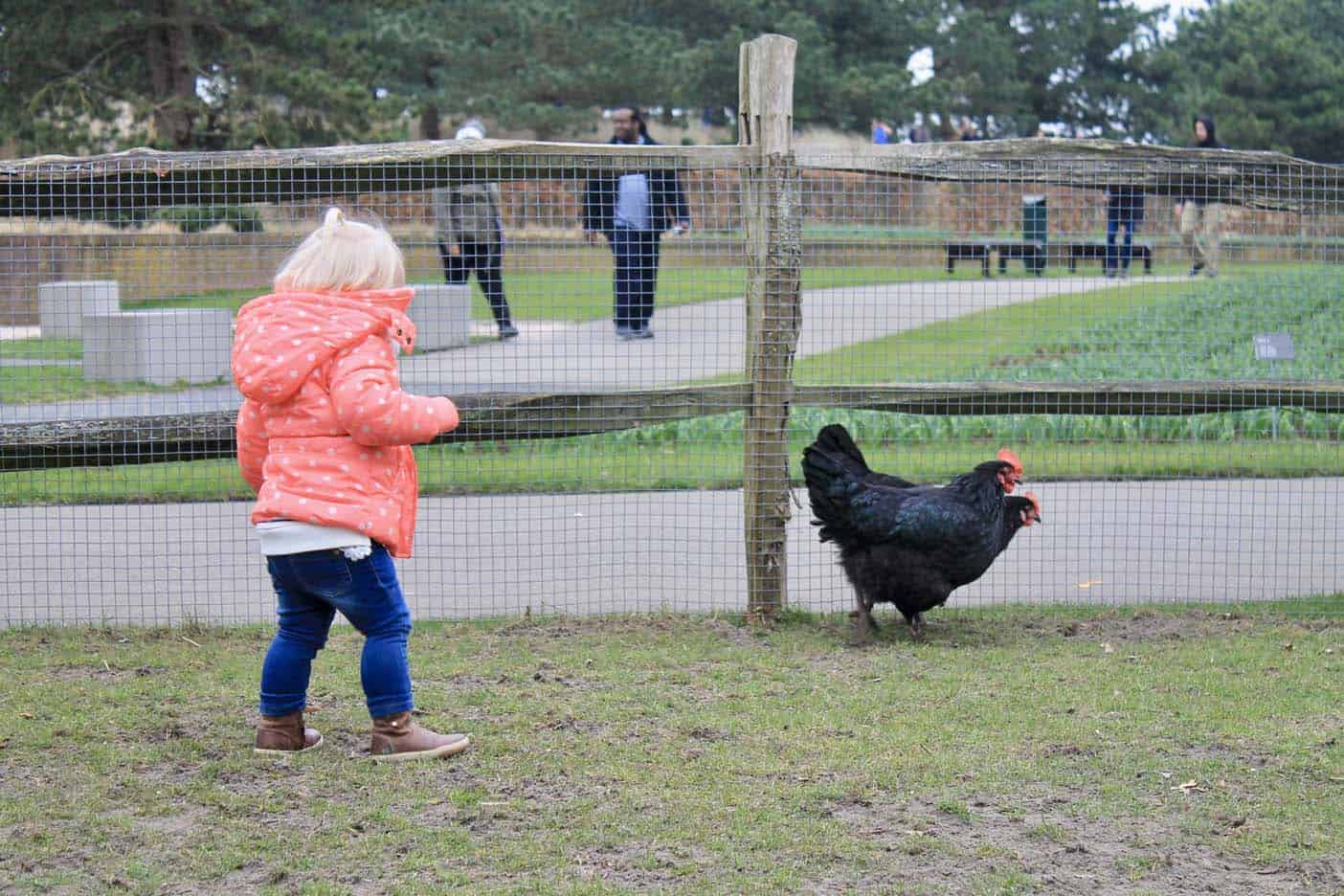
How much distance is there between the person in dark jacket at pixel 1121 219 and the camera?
21.6 ft

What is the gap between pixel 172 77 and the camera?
75.4 feet

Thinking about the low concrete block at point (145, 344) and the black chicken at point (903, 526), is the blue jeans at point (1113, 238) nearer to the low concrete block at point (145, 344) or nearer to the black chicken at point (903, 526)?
the black chicken at point (903, 526)

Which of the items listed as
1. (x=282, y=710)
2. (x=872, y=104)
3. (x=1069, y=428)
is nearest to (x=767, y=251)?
(x=282, y=710)

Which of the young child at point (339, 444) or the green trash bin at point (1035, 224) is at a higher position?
the green trash bin at point (1035, 224)

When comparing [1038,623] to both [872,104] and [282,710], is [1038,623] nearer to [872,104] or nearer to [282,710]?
[282,710]

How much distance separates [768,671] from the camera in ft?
17.3

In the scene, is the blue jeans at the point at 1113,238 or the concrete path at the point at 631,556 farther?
the blue jeans at the point at 1113,238

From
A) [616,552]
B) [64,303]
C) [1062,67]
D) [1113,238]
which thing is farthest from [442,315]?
[1062,67]

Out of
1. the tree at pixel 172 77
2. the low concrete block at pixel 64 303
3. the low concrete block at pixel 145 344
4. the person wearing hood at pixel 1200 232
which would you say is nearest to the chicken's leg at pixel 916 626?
A: the person wearing hood at pixel 1200 232

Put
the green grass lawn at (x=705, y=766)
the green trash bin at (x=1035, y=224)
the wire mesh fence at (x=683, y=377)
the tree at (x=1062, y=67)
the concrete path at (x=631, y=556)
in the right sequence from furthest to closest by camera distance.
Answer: the tree at (x=1062, y=67) < the green trash bin at (x=1035, y=224) < the concrete path at (x=631, y=556) < the wire mesh fence at (x=683, y=377) < the green grass lawn at (x=705, y=766)

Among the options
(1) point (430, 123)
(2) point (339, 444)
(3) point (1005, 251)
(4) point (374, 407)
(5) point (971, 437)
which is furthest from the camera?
(1) point (430, 123)

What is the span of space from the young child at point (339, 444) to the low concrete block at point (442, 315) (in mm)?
6049

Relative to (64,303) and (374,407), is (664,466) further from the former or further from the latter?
(374,407)

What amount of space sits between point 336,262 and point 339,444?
0.53 m
